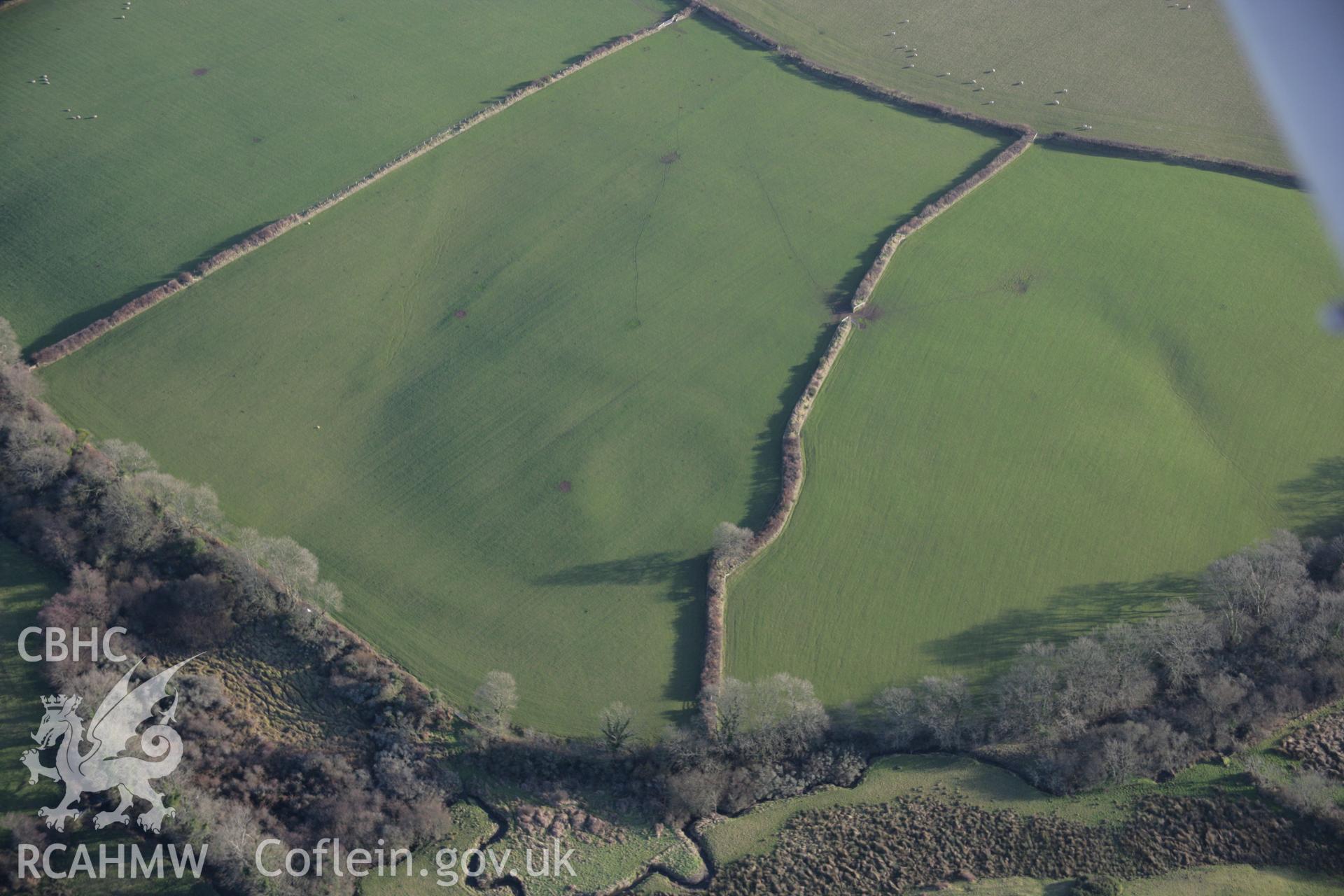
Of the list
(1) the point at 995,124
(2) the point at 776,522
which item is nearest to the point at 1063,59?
(1) the point at 995,124

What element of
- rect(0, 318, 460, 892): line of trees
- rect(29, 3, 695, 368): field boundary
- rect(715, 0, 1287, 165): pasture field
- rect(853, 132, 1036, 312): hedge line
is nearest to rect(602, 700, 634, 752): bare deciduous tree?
rect(0, 318, 460, 892): line of trees

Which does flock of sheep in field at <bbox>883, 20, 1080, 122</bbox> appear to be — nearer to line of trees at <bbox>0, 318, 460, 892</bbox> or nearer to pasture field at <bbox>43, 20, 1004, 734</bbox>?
pasture field at <bbox>43, 20, 1004, 734</bbox>

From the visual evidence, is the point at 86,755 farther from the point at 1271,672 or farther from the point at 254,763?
the point at 1271,672

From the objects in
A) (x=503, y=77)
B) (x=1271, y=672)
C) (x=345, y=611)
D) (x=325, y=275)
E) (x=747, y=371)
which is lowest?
(x=1271, y=672)

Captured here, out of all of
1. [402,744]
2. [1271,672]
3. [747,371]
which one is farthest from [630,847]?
[1271,672]

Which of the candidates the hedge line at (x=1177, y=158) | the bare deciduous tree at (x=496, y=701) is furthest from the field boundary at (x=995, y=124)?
the bare deciduous tree at (x=496, y=701)
